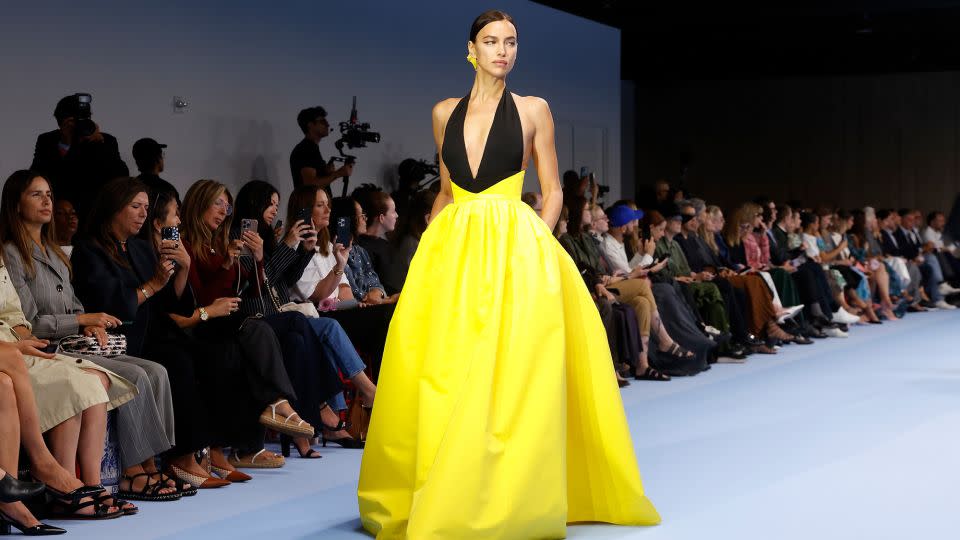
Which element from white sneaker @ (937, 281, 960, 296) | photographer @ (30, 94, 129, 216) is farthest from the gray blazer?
white sneaker @ (937, 281, 960, 296)

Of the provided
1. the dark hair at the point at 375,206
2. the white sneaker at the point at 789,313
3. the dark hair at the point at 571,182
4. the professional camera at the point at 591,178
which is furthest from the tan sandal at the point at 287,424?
the white sneaker at the point at 789,313

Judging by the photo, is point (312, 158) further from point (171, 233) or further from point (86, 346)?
point (86, 346)

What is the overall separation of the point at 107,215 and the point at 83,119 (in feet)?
4.31

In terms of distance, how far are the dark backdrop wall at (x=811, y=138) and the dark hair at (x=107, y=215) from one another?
37.7 feet

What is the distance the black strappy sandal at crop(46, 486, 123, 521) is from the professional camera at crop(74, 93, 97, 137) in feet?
6.68

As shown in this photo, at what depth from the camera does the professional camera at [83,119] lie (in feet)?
17.0

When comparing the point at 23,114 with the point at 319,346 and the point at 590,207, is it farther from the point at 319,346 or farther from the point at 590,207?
the point at 590,207

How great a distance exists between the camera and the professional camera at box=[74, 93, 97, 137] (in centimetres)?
520

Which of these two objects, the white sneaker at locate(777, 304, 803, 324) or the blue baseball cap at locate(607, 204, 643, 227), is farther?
the white sneaker at locate(777, 304, 803, 324)

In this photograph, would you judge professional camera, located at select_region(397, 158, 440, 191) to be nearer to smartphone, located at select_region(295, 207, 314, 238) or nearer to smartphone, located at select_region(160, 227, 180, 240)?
smartphone, located at select_region(295, 207, 314, 238)

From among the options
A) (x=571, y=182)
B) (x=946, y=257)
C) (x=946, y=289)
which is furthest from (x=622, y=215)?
(x=946, y=257)

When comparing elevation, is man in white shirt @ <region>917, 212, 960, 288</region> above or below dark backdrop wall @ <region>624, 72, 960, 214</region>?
below

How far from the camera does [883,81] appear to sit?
15.4 metres

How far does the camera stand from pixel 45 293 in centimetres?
381
